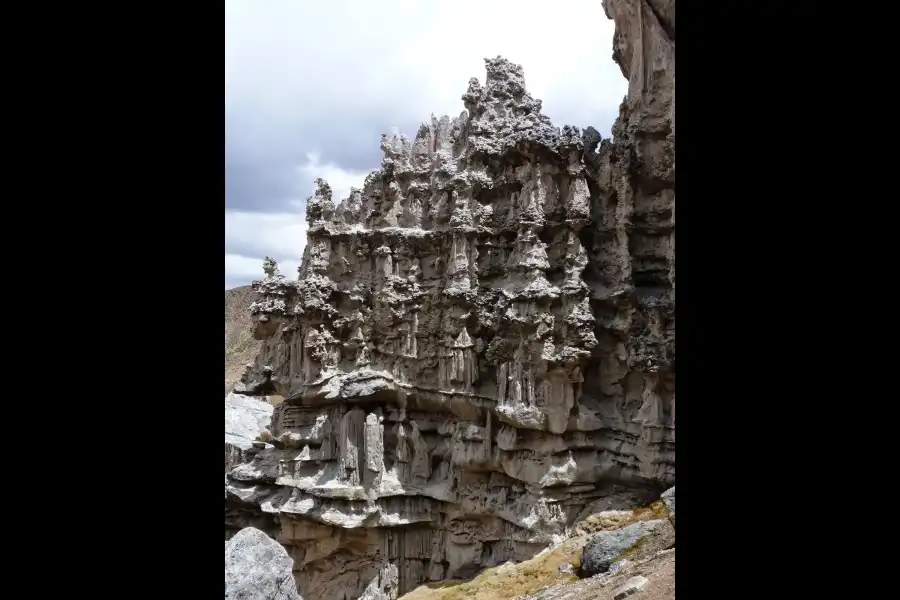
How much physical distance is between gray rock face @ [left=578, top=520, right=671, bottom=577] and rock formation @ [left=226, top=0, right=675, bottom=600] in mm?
2274

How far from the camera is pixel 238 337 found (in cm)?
4766

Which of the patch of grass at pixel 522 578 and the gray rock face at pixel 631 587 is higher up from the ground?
the gray rock face at pixel 631 587

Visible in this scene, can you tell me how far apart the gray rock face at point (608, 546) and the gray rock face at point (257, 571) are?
687cm

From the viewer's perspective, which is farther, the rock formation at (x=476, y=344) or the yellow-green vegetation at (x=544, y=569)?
the rock formation at (x=476, y=344)

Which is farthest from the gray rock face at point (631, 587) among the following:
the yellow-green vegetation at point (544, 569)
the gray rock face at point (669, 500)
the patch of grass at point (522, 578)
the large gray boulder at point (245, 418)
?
the large gray boulder at point (245, 418)

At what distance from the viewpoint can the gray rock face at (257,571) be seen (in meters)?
8.74

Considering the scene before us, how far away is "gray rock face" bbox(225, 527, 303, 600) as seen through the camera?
874cm
